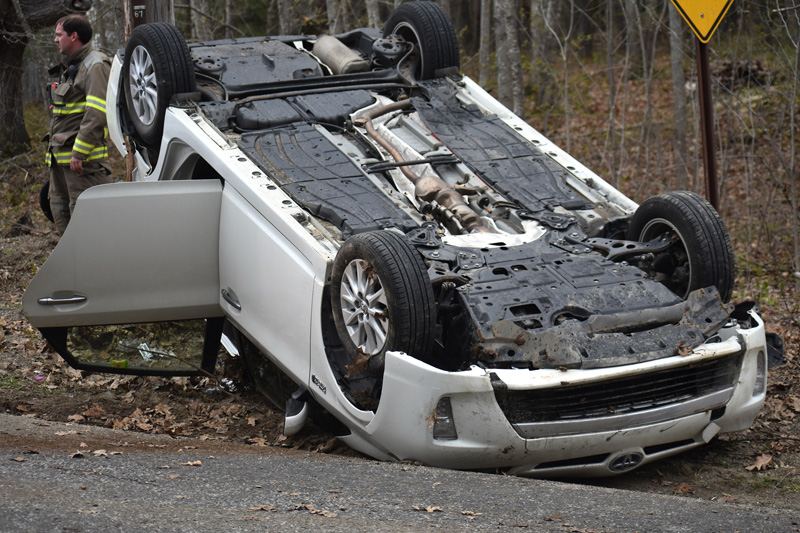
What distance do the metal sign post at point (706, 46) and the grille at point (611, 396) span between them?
1718mm

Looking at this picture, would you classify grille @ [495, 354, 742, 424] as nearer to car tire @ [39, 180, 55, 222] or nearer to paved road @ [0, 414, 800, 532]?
paved road @ [0, 414, 800, 532]

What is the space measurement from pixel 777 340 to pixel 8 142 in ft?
38.7

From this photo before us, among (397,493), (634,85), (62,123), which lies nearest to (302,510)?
(397,493)

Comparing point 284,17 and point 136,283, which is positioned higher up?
point 284,17

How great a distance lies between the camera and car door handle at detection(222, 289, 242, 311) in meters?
5.85

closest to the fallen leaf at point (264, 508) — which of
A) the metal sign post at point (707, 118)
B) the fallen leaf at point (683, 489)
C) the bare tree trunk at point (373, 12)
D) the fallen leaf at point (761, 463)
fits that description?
the fallen leaf at point (683, 489)

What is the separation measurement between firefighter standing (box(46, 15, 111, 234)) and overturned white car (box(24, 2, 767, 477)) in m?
0.52

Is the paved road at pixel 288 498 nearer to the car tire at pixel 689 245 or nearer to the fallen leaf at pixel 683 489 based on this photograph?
the fallen leaf at pixel 683 489

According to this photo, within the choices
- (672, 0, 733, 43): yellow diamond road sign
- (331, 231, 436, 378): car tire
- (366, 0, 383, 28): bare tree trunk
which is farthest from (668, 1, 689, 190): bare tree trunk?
(331, 231, 436, 378): car tire

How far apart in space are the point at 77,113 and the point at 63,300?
2.83m

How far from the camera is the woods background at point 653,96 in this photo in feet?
34.3

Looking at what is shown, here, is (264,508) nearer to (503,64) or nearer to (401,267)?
(401,267)

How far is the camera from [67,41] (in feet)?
A: 25.4

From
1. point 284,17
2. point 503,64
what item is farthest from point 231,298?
point 284,17
